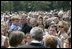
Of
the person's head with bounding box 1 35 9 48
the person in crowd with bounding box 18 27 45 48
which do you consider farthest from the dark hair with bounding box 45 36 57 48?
the person's head with bounding box 1 35 9 48

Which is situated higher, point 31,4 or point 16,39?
point 31,4

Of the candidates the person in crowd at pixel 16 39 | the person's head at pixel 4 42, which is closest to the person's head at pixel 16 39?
the person in crowd at pixel 16 39

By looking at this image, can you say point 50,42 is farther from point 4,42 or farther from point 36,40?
point 4,42

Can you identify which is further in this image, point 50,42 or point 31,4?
point 31,4

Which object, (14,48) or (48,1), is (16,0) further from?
(14,48)

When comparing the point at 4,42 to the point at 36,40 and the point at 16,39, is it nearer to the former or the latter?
the point at 16,39

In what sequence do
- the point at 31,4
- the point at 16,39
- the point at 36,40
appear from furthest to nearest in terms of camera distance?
1. the point at 31,4
2. the point at 16,39
3. the point at 36,40

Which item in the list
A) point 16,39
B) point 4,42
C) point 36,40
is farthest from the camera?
point 4,42

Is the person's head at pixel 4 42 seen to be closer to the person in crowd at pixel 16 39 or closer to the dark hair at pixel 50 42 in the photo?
the person in crowd at pixel 16 39

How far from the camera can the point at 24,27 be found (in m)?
8.20

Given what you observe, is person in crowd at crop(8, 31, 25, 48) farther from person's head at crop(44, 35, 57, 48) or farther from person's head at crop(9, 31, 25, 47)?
person's head at crop(44, 35, 57, 48)

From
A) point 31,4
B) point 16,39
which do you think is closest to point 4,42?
point 16,39

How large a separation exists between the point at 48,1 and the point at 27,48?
1560 mm

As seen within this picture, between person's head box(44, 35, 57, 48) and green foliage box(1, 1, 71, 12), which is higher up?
green foliage box(1, 1, 71, 12)
